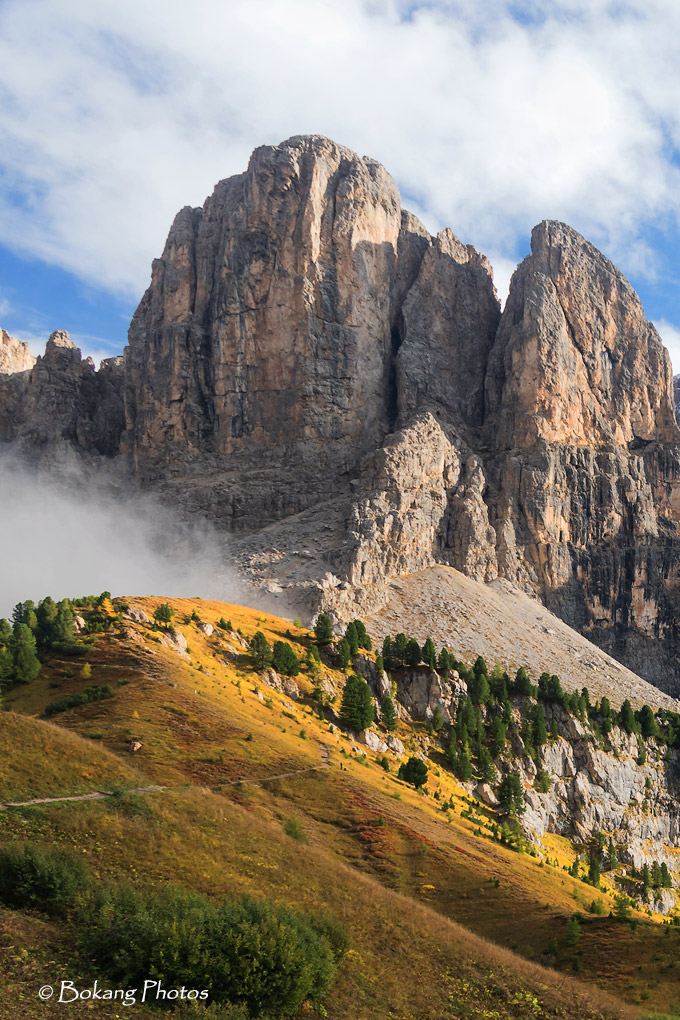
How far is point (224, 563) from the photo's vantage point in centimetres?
11825

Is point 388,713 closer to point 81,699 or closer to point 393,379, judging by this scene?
point 81,699

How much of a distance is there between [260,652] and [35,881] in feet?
154

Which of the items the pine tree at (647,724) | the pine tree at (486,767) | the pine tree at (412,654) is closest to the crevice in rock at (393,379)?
the pine tree at (412,654)

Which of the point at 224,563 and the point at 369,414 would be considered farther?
the point at 369,414

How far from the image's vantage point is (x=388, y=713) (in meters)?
84.4

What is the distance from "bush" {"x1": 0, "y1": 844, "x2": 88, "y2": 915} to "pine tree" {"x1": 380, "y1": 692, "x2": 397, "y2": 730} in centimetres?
5418

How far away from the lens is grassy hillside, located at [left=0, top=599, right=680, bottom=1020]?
33000mm

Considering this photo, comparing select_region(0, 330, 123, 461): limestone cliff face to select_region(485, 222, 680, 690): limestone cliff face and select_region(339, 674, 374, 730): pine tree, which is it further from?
select_region(339, 674, 374, 730): pine tree

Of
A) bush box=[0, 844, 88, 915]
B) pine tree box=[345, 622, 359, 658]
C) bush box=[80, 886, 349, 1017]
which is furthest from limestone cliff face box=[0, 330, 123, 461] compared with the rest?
bush box=[80, 886, 349, 1017]

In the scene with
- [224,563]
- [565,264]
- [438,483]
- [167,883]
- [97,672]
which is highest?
[565,264]

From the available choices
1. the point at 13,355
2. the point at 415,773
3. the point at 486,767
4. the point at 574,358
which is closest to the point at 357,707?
the point at 415,773

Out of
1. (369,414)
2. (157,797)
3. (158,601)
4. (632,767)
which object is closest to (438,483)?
(369,414)

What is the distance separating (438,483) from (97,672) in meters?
79.9

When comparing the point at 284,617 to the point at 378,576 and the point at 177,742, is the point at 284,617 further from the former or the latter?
the point at 177,742
